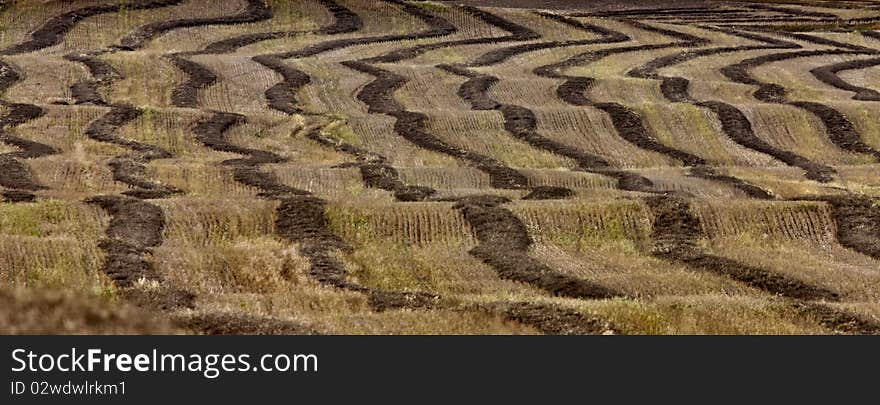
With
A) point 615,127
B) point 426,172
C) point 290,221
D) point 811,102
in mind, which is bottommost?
point 615,127

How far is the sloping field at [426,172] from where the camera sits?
872 inches

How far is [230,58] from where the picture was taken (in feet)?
254

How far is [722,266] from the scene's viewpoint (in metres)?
28.9

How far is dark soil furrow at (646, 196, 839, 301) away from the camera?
26609mm

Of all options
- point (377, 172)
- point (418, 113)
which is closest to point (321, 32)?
point (418, 113)

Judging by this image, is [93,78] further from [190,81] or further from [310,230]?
[310,230]

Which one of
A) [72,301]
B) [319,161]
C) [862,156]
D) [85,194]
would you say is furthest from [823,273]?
[862,156]

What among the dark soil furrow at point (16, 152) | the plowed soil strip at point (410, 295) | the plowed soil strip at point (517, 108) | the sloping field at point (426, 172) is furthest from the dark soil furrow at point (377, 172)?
the dark soil furrow at point (16, 152)

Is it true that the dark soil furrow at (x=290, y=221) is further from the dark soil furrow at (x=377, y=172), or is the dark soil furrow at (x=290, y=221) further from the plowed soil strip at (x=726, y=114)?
the plowed soil strip at (x=726, y=114)

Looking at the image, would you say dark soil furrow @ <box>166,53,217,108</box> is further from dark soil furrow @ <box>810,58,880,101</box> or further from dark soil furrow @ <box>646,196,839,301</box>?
dark soil furrow @ <box>810,58,880,101</box>

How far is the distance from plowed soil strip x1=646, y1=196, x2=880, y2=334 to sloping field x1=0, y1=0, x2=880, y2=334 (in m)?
0.10

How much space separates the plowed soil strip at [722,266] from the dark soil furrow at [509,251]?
150 inches

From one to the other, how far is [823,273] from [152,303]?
16310 millimetres

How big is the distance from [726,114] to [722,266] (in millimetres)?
34630
